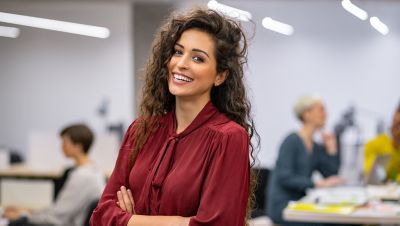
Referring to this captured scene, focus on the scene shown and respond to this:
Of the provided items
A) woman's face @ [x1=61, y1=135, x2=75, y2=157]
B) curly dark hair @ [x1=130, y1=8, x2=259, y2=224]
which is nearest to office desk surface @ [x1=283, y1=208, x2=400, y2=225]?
woman's face @ [x1=61, y1=135, x2=75, y2=157]

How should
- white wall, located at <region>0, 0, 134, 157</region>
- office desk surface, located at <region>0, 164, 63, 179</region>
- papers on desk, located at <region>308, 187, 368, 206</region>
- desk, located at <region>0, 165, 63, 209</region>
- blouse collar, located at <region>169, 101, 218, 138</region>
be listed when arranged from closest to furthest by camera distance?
blouse collar, located at <region>169, 101, 218, 138</region>
papers on desk, located at <region>308, 187, 368, 206</region>
desk, located at <region>0, 165, 63, 209</region>
office desk surface, located at <region>0, 164, 63, 179</region>
white wall, located at <region>0, 0, 134, 157</region>

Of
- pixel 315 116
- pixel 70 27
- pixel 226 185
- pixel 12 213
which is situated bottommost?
pixel 12 213

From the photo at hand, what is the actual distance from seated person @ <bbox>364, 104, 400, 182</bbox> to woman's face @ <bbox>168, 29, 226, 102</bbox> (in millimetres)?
3145

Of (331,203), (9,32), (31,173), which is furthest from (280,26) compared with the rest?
(331,203)

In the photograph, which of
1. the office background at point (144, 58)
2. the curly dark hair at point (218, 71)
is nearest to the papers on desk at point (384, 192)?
the curly dark hair at point (218, 71)

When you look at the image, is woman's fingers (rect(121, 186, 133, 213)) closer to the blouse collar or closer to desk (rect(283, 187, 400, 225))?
the blouse collar

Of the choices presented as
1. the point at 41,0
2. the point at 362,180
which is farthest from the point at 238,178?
the point at 41,0

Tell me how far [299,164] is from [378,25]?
4.43m

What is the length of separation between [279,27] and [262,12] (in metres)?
0.37

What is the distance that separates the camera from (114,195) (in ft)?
7.27

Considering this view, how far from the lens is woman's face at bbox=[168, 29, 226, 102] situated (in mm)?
2082

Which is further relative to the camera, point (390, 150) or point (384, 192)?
point (390, 150)

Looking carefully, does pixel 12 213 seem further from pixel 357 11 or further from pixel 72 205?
pixel 357 11

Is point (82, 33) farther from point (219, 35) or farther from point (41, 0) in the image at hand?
point (219, 35)
